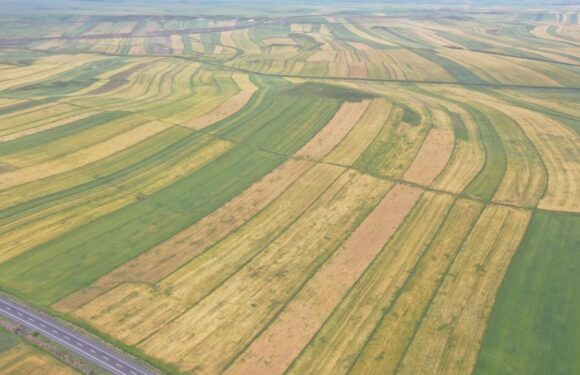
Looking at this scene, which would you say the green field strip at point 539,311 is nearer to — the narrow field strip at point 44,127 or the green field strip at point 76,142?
the green field strip at point 76,142

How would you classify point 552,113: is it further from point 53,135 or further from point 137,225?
point 53,135

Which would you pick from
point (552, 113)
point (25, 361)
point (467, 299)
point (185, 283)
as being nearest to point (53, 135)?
point (185, 283)

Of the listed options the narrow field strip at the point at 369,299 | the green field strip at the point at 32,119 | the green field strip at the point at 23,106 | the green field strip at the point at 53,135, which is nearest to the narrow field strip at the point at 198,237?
the narrow field strip at the point at 369,299

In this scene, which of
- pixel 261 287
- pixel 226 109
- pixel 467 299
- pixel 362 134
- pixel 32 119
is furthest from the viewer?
pixel 226 109

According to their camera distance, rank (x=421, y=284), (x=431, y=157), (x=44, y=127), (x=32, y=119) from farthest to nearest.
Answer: (x=32, y=119) → (x=44, y=127) → (x=431, y=157) → (x=421, y=284)

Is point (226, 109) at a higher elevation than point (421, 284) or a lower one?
higher

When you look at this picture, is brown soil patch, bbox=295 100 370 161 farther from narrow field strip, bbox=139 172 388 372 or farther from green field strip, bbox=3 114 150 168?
green field strip, bbox=3 114 150 168

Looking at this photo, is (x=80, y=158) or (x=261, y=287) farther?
(x=80, y=158)
